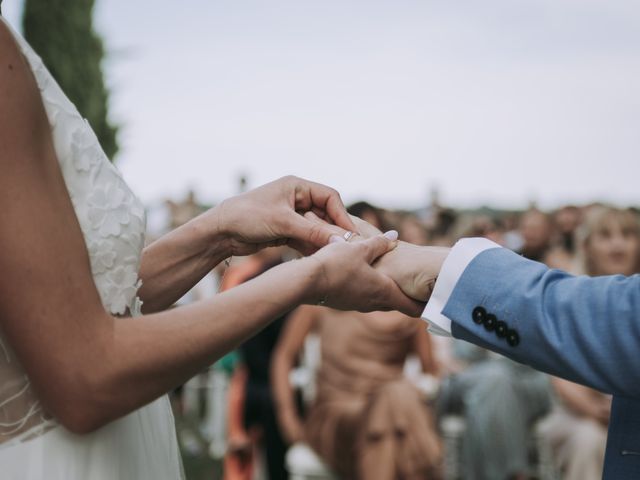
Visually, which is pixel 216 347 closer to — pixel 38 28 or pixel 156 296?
pixel 156 296

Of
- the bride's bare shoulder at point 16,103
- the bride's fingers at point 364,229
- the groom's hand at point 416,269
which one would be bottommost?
the bride's fingers at point 364,229

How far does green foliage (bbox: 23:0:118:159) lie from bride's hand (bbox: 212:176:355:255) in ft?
29.4

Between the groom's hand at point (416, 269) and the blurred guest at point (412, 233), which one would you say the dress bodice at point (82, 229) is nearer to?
the groom's hand at point (416, 269)

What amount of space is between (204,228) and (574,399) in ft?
11.9

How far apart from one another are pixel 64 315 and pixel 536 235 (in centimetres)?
666

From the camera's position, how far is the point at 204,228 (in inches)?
87.0

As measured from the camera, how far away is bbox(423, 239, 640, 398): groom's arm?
1674 mm

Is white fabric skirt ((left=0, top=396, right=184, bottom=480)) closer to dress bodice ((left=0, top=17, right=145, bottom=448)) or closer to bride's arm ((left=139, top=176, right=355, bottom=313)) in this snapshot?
dress bodice ((left=0, top=17, right=145, bottom=448))

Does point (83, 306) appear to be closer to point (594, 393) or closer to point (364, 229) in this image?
point (364, 229)

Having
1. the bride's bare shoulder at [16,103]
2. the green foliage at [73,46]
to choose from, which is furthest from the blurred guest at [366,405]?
the green foliage at [73,46]

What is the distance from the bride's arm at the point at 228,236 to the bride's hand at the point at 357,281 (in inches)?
9.4

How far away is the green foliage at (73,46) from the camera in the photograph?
1088cm

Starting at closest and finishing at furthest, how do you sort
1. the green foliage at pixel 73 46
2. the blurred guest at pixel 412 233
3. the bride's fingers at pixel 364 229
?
the bride's fingers at pixel 364 229
the blurred guest at pixel 412 233
the green foliage at pixel 73 46

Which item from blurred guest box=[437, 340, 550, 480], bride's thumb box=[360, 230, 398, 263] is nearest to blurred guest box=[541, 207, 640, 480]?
blurred guest box=[437, 340, 550, 480]
